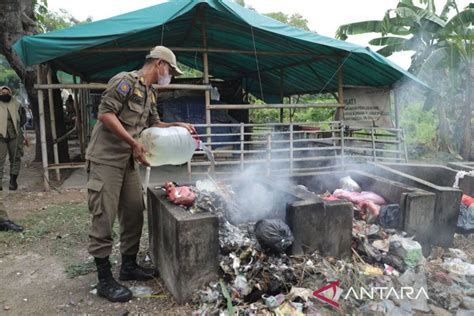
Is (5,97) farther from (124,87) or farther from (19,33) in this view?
(124,87)

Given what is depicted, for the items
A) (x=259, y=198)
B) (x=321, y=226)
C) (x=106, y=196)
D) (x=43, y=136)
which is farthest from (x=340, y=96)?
(x=106, y=196)

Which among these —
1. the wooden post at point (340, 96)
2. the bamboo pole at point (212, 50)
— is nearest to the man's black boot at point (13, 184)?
the bamboo pole at point (212, 50)

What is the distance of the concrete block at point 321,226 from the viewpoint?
3410 mm

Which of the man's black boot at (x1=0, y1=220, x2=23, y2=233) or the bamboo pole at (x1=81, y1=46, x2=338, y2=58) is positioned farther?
the bamboo pole at (x1=81, y1=46, x2=338, y2=58)

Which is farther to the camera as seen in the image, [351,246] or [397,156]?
[397,156]

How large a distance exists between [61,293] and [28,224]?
2.30m

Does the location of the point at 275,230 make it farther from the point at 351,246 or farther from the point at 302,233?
the point at 351,246

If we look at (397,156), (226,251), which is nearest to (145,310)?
(226,251)

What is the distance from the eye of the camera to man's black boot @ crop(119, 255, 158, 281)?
3473 mm

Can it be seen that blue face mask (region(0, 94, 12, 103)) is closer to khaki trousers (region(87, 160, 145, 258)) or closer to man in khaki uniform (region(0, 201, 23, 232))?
man in khaki uniform (region(0, 201, 23, 232))

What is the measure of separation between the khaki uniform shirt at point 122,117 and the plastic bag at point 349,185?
118 inches

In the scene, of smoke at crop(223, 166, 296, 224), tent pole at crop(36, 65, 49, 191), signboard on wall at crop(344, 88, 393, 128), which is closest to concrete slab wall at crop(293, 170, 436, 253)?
smoke at crop(223, 166, 296, 224)

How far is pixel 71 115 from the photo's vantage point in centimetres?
Answer: 1502

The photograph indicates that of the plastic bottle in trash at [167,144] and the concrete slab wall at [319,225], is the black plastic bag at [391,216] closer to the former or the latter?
the concrete slab wall at [319,225]
